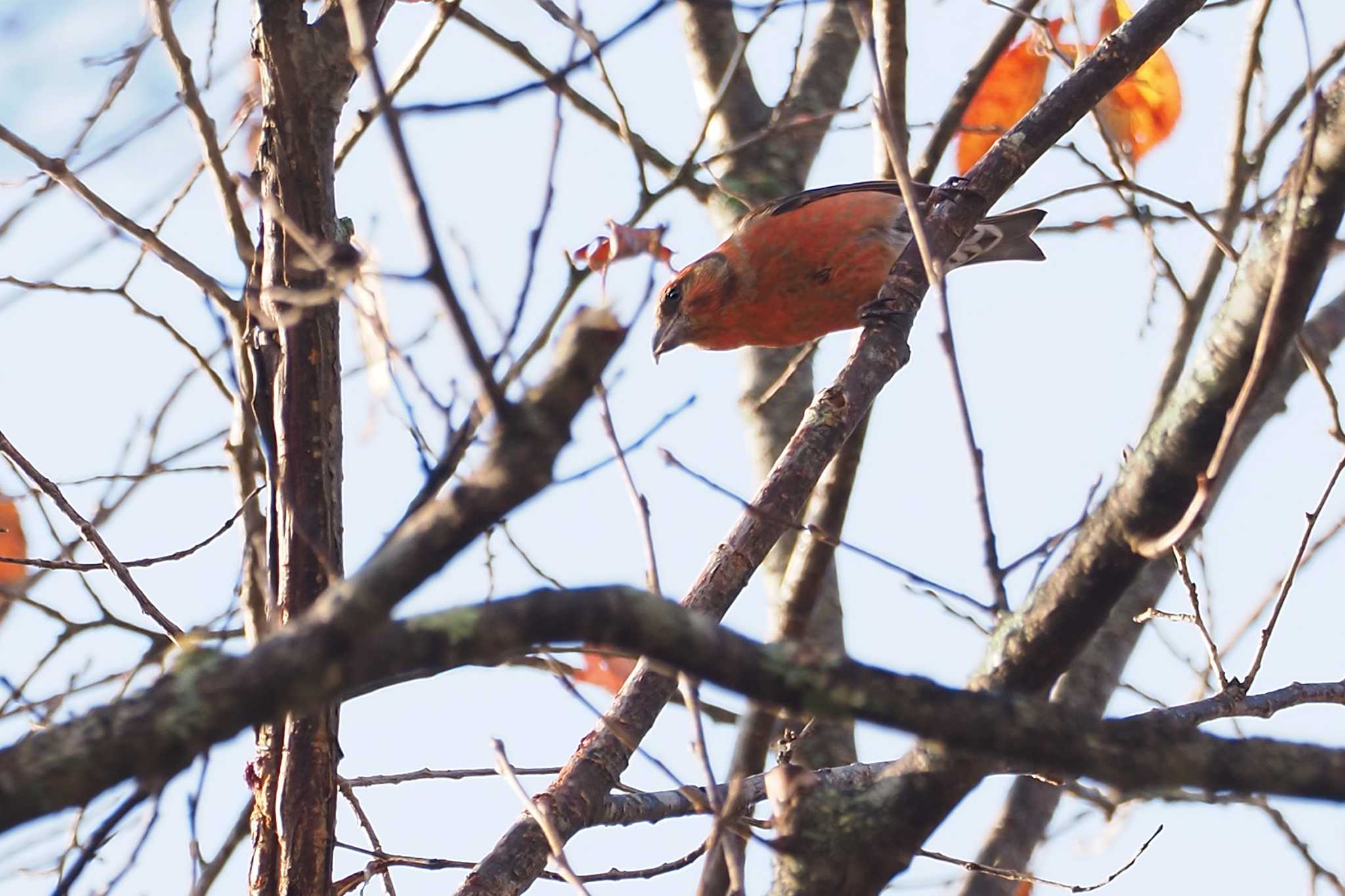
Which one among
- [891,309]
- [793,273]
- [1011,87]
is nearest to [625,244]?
[891,309]

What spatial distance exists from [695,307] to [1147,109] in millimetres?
2028

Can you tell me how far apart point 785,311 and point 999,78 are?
1.46 m

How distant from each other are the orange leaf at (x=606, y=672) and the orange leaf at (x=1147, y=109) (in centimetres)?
300

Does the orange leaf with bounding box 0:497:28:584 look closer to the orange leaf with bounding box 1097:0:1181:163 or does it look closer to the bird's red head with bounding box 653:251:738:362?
the bird's red head with bounding box 653:251:738:362

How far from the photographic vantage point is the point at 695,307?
18.9ft

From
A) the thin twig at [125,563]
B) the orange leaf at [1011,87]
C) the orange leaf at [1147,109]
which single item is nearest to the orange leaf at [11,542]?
the thin twig at [125,563]

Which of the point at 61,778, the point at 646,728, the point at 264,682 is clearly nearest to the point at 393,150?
the point at 264,682

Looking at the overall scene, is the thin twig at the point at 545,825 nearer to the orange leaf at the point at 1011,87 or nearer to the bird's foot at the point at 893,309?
the bird's foot at the point at 893,309

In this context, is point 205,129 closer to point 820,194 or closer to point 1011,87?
point 820,194

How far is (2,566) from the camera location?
4355 millimetres

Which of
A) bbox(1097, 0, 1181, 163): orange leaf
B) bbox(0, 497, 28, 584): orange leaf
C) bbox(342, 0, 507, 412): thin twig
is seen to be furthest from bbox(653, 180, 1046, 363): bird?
bbox(342, 0, 507, 412): thin twig

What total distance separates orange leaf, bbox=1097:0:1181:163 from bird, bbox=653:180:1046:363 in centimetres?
46

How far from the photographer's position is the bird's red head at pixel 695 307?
5.72 metres

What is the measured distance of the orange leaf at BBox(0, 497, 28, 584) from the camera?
14.1ft
